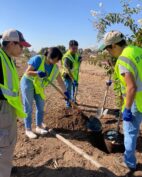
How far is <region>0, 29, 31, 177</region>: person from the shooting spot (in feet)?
11.2

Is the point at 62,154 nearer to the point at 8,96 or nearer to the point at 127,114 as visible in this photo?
the point at 127,114

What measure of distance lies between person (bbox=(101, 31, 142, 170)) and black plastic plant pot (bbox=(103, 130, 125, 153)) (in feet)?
2.91

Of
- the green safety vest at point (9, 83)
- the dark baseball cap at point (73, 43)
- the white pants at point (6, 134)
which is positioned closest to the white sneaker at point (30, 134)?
the white pants at point (6, 134)

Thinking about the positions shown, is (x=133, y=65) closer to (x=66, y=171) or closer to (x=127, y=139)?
(x=127, y=139)

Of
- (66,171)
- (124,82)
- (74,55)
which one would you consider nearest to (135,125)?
(124,82)

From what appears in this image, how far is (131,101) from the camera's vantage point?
4148 mm

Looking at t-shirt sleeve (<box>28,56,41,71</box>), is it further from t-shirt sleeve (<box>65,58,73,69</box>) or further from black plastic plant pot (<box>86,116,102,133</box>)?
t-shirt sleeve (<box>65,58,73,69</box>)

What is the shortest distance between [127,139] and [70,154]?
1.14m

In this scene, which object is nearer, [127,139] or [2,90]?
[2,90]

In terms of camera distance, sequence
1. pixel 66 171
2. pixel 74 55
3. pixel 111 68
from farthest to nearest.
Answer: pixel 74 55 → pixel 111 68 → pixel 66 171

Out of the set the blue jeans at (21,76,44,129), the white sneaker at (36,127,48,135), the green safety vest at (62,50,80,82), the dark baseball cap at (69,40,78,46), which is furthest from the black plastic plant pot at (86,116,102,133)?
the dark baseball cap at (69,40,78,46)

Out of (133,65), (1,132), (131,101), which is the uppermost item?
(133,65)

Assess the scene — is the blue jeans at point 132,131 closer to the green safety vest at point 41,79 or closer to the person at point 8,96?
the person at point 8,96

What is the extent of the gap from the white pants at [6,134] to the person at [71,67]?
14.6 feet
